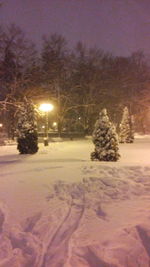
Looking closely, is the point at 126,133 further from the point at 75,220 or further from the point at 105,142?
the point at 75,220

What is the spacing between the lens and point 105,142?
1539 cm

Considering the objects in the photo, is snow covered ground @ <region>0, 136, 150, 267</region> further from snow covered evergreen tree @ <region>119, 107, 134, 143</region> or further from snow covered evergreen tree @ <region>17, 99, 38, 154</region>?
snow covered evergreen tree @ <region>119, 107, 134, 143</region>

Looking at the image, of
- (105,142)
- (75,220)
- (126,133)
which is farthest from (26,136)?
(126,133)

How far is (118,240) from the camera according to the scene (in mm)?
5312

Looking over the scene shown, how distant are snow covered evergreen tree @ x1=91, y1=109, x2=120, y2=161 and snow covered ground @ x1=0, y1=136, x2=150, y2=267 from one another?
4660mm

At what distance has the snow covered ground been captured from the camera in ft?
15.8

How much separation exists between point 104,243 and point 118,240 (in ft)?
0.82

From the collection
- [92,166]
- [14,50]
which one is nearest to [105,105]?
[14,50]

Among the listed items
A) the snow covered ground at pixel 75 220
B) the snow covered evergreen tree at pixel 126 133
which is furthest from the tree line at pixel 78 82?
the snow covered ground at pixel 75 220

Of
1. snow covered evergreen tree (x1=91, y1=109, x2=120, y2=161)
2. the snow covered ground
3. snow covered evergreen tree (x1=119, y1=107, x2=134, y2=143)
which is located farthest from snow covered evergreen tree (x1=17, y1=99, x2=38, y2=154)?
snow covered evergreen tree (x1=119, y1=107, x2=134, y2=143)

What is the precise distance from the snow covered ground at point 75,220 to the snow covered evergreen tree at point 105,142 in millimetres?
4660

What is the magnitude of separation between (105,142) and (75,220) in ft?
30.3

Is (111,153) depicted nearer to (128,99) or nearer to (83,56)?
(83,56)

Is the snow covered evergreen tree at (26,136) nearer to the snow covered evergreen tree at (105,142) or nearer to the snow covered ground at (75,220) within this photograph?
the snow covered evergreen tree at (105,142)
